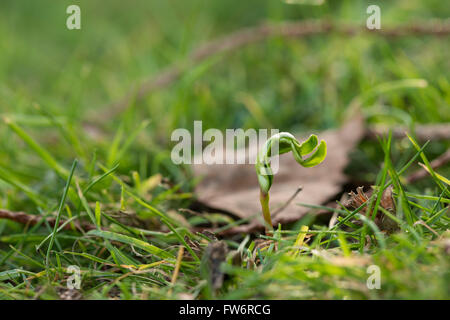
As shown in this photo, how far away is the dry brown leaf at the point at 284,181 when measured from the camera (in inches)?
56.0

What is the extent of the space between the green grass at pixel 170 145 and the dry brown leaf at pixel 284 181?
0.17 feet

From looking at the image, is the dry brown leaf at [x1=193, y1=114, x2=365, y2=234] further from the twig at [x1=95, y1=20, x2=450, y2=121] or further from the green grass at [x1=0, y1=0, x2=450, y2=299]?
the twig at [x1=95, y1=20, x2=450, y2=121]

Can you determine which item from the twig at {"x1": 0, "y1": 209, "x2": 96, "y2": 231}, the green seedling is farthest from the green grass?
the green seedling

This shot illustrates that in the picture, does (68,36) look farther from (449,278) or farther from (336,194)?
(449,278)

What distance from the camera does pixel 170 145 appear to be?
1.90 metres

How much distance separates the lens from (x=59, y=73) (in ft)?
10.0

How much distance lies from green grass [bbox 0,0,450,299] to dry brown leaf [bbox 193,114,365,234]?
52mm

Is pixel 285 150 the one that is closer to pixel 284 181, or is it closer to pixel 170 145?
pixel 284 181

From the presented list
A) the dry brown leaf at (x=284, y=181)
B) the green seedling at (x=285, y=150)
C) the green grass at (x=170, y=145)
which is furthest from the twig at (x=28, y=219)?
the green seedling at (x=285, y=150)

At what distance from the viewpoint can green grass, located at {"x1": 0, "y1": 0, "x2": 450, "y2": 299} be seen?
3.10ft

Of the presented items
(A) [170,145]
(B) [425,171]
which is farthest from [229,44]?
(B) [425,171]

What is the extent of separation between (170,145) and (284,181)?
0.51 m

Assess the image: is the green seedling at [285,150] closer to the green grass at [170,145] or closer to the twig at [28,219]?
the green grass at [170,145]

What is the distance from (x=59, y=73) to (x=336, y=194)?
2215 mm
